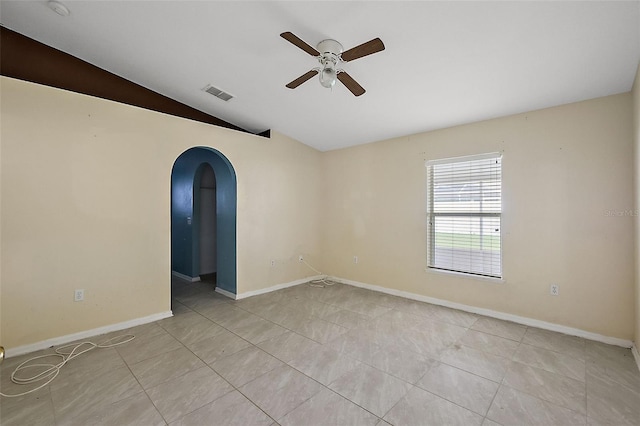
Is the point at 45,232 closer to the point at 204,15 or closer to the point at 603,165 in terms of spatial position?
the point at 204,15

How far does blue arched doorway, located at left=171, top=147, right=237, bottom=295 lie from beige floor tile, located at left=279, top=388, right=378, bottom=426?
2663mm

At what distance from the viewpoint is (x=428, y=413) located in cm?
182

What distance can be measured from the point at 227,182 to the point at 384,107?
2.61 metres

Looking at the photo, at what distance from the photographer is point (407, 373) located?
227 cm

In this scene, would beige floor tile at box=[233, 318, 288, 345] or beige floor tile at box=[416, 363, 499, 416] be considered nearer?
beige floor tile at box=[416, 363, 499, 416]

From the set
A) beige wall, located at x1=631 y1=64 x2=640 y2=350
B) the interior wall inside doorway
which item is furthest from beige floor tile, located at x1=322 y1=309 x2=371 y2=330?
the interior wall inside doorway

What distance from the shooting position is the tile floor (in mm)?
1812

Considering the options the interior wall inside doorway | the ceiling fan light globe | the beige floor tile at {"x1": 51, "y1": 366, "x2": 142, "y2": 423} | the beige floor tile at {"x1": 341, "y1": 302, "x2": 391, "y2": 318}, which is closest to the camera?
the beige floor tile at {"x1": 51, "y1": 366, "x2": 142, "y2": 423}

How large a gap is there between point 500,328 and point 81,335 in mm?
4551

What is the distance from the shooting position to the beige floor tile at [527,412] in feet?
5.74

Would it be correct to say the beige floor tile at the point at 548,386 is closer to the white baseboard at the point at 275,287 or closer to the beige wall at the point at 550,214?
the beige wall at the point at 550,214

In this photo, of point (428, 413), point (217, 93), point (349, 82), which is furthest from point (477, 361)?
point (217, 93)

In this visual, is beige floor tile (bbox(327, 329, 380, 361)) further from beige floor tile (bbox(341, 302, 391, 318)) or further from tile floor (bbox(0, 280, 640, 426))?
beige floor tile (bbox(341, 302, 391, 318))

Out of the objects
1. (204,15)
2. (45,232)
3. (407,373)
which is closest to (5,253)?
(45,232)
